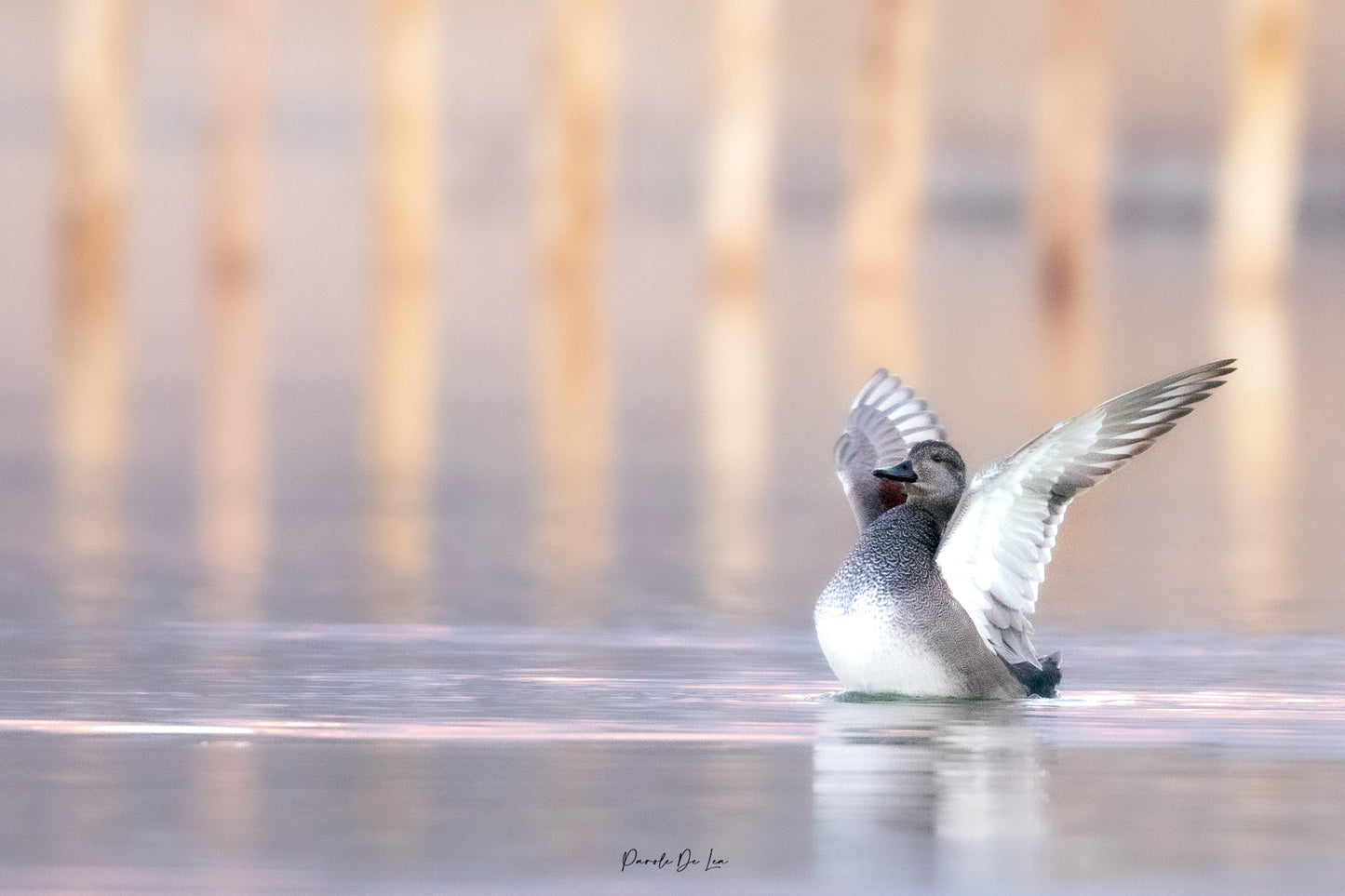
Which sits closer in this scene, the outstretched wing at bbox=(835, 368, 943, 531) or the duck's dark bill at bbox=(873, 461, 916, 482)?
the duck's dark bill at bbox=(873, 461, 916, 482)

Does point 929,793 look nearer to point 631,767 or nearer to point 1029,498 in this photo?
point 631,767

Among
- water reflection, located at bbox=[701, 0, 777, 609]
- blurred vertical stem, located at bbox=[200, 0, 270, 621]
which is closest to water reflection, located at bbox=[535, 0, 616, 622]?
water reflection, located at bbox=[701, 0, 777, 609]

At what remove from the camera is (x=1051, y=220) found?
1719cm

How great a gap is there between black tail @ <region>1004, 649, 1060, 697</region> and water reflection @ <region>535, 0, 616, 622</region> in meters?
2.39

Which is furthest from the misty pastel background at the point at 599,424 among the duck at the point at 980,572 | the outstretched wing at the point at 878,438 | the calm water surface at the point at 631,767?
the outstretched wing at the point at 878,438

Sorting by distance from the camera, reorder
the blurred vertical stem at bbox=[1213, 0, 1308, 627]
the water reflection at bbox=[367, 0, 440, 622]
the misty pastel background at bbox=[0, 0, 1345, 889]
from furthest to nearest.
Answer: the blurred vertical stem at bbox=[1213, 0, 1308, 627] → the water reflection at bbox=[367, 0, 440, 622] → the misty pastel background at bbox=[0, 0, 1345, 889]

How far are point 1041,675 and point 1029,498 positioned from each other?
33 centimetres

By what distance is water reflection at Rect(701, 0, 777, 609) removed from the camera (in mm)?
7746

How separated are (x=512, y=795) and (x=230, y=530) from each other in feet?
11.7

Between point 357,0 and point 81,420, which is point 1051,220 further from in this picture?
point 357,0

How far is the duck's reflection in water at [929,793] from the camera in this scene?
3408 mm

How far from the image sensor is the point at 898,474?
4742 mm
